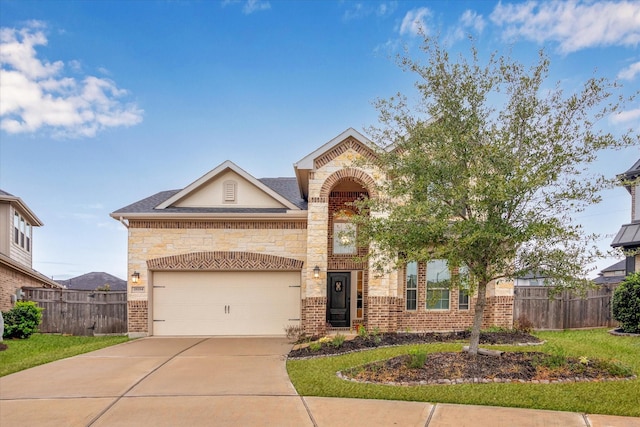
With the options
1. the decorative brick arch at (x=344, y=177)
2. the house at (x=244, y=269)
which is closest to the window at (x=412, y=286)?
the house at (x=244, y=269)

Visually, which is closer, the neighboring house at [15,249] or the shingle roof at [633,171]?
the neighboring house at [15,249]

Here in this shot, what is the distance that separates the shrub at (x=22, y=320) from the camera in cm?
1401

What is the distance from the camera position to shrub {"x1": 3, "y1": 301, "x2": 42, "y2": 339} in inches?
551

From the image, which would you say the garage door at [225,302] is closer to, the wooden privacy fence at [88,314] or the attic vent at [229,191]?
the wooden privacy fence at [88,314]

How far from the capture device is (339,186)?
48.4ft

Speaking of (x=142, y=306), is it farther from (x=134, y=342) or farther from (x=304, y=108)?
(x=304, y=108)

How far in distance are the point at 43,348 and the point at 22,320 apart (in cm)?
256

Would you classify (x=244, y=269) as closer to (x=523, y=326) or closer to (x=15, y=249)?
(x=523, y=326)

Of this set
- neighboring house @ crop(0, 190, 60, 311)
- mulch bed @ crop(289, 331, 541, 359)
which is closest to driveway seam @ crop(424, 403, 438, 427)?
mulch bed @ crop(289, 331, 541, 359)

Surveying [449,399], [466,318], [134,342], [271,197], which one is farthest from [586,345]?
[134,342]

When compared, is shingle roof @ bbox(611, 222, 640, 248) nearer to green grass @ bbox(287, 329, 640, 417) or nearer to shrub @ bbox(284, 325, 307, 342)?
green grass @ bbox(287, 329, 640, 417)

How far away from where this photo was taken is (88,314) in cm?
1527

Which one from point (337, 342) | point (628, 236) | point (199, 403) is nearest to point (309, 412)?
point (199, 403)

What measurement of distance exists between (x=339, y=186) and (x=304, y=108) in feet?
13.0
